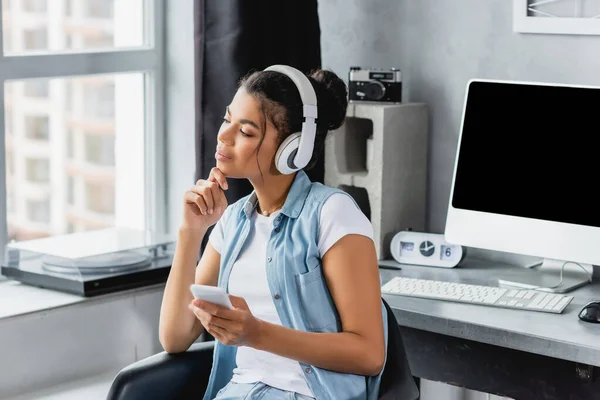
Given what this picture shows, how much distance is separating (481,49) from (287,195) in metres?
1.00

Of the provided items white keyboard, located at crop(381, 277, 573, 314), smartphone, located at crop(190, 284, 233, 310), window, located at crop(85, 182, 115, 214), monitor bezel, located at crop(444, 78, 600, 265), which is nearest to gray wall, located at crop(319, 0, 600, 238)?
monitor bezel, located at crop(444, 78, 600, 265)

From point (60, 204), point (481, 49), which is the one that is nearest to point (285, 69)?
point (481, 49)

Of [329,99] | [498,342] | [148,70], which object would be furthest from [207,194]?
[148,70]

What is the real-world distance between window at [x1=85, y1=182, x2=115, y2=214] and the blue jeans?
114 centimetres

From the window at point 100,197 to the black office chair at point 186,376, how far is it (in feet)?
3.28

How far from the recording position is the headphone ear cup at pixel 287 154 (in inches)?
70.3

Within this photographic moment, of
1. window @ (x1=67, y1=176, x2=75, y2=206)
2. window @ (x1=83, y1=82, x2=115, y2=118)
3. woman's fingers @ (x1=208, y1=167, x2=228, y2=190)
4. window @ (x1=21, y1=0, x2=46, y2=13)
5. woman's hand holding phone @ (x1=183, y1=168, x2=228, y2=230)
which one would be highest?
window @ (x1=21, y1=0, x2=46, y2=13)

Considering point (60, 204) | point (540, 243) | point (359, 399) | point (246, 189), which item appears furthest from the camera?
point (60, 204)

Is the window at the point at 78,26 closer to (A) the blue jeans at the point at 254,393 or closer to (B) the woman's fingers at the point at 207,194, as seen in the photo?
(B) the woman's fingers at the point at 207,194

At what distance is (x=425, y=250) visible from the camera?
102 inches

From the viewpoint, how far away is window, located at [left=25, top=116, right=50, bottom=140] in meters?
2.64

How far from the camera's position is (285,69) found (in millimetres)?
1816

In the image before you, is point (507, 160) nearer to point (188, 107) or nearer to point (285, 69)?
point (285, 69)

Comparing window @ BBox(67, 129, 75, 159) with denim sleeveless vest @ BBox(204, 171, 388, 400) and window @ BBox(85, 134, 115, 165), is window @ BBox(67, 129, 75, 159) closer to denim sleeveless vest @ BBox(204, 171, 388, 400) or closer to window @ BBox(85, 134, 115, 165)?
window @ BBox(85, 134, 115, 165)
